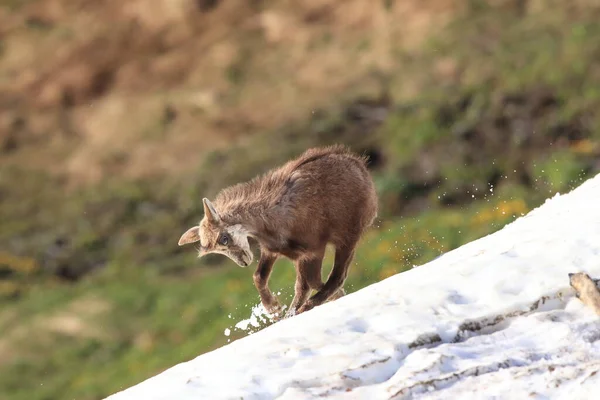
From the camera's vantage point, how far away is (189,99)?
1153 inches

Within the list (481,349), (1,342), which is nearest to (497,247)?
(481,349)

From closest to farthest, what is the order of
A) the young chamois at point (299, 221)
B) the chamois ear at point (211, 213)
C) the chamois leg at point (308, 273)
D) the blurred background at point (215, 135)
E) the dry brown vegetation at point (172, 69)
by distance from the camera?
1. the chamois ear at point (211, 213)
2. the young chamois at point (299, 221)
3. the chamois leg at point (308, 273)
4. the blurred background at point (215, 135)
5. the dry brown vegetation at point (172, 69)

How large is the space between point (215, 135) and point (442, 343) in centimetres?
2098

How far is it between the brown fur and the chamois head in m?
3.51

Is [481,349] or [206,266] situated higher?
[206,266]

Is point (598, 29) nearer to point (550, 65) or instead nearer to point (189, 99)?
point (550, 65)

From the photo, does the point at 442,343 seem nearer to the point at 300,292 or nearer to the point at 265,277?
the point at 265,277

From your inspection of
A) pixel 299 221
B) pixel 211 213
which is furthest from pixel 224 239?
pixel 299 221

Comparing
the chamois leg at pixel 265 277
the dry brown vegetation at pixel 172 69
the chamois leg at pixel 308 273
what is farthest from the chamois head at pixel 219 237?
the dry brown vegetation at pixel 172 69

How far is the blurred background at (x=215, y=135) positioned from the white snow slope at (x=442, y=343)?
7.32m

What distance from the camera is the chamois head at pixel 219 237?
9.56m

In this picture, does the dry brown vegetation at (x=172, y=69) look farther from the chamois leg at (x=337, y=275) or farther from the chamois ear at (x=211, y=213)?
the chamois ear at (x=211, y=213)

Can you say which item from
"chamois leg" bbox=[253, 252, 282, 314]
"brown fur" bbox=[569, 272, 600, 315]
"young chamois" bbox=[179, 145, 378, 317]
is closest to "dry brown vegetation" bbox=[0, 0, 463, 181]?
"young chamois" bbox=[179, 145, 378, 317]

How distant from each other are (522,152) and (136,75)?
16202 mm
